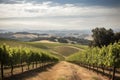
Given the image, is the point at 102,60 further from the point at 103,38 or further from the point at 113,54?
the point at 103,38

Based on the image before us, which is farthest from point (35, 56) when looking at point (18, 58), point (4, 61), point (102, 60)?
point (4, 61)

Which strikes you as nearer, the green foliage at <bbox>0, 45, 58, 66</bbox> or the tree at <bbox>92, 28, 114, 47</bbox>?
the green foliage at <bbox>0, 45, 58, 66</bbox>

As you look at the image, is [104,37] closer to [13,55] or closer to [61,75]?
[61,75]

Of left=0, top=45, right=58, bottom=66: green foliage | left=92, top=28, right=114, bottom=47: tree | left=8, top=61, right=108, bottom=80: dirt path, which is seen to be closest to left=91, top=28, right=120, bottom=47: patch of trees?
left=92, top=28, right=114, bottom=47: tree

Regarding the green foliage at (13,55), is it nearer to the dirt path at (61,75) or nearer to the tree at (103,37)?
the dirt path at (61,75)

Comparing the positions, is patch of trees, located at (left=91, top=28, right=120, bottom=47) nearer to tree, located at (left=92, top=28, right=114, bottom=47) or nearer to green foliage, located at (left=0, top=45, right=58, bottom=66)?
tree, located at (left=92, top=28, right=114, bottom=47)

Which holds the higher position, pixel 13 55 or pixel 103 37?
pixel 103 37

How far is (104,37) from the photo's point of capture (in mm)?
148625

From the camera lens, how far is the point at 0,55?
6084 cm

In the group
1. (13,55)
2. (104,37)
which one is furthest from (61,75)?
(104,37)

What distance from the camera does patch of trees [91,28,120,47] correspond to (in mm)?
146500

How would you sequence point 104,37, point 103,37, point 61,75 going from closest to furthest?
point 61,75, point 104,37, point 103,37

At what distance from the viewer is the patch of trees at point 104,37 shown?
481 ft

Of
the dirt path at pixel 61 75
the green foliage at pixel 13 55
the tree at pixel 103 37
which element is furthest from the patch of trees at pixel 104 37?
the dirt path at pixel 61 75
